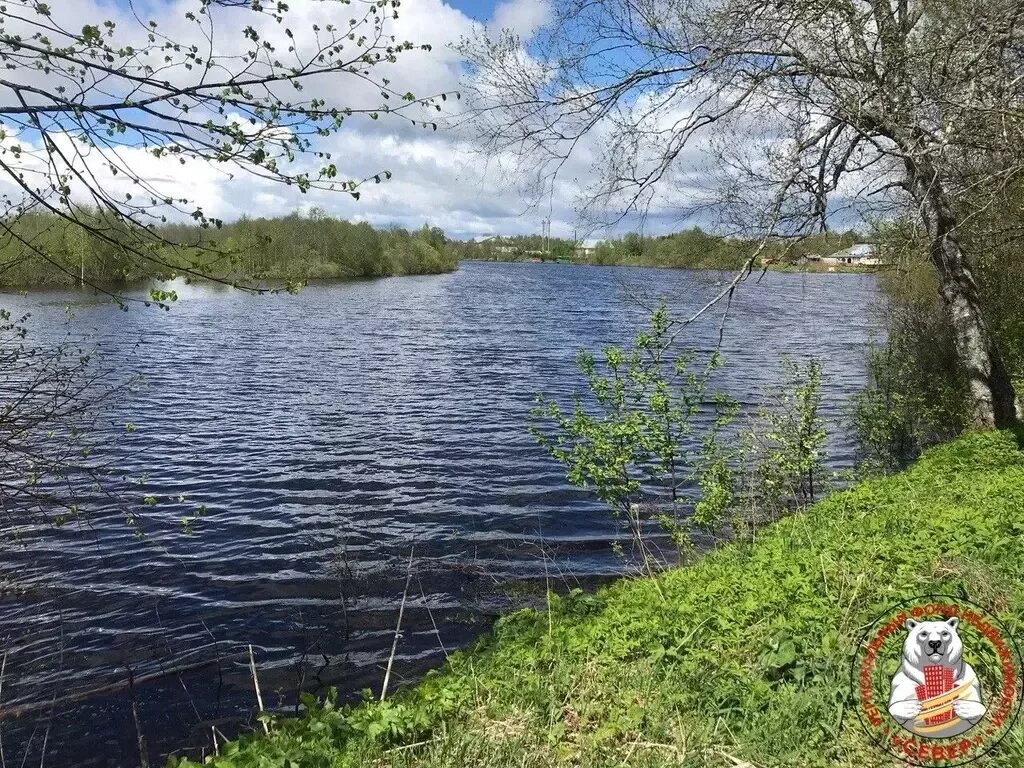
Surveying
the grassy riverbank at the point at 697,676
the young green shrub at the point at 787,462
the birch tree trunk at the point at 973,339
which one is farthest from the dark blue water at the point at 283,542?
the birch tree trunk at the point at 973,339

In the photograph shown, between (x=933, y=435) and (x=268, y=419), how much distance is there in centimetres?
1573

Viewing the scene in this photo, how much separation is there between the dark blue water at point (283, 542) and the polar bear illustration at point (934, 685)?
5293 millimetres

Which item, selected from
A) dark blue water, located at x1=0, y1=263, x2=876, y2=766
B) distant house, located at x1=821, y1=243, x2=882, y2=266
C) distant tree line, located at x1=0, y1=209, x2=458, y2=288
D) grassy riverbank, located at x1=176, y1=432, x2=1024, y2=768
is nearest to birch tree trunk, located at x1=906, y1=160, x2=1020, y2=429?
distant house, located at x1=821, y1=243, x2=882, y2=266

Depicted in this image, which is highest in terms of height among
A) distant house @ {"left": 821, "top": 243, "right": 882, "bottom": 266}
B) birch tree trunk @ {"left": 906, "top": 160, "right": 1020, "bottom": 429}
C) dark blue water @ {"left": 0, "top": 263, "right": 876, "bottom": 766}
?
distant house @ {"left": 821, "top": 243, "right": 882, "bottom": 266}

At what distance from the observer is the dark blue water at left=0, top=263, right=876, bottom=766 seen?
7570mm

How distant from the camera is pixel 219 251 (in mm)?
4723

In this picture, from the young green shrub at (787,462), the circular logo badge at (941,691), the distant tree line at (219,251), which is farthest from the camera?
the young green shrub at (787,462)

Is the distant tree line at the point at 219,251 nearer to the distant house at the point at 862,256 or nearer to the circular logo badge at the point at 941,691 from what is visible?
the circular logo badge at the point at 941,691

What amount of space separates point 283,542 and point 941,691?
9390 mm

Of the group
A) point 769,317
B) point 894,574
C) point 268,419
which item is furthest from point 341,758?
point 769,317

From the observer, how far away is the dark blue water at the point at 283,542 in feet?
24.8

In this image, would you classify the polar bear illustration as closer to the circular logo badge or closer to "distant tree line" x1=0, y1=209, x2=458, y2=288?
the circular logo badge

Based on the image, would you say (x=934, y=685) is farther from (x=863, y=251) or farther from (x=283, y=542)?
(x=863, y=251)

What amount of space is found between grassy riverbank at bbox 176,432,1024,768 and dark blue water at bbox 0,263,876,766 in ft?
10.8
